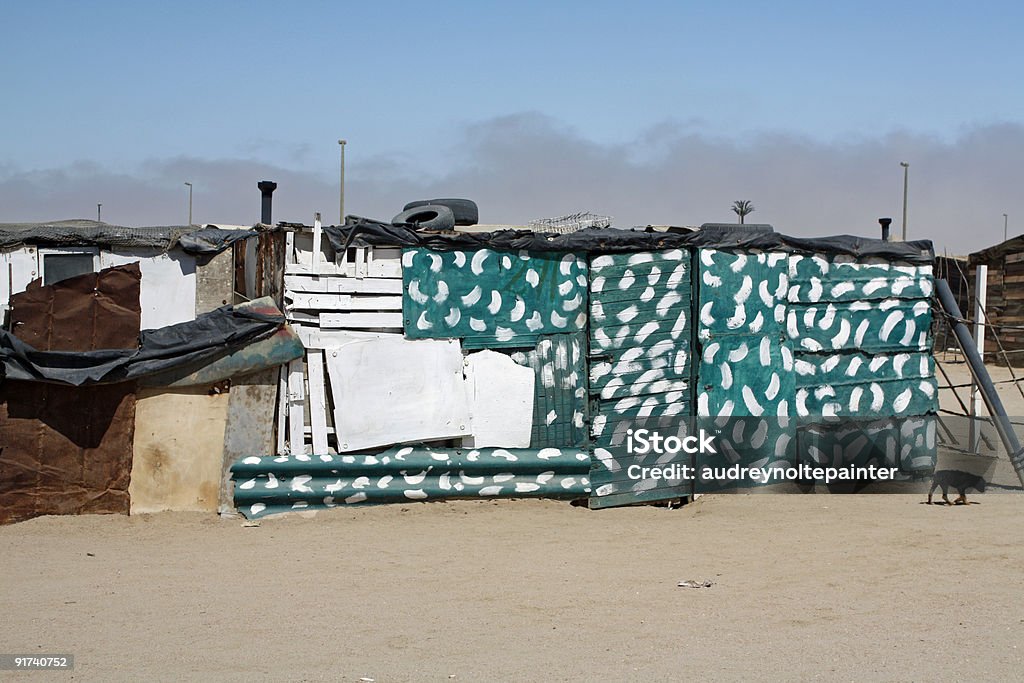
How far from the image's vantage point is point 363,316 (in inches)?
372

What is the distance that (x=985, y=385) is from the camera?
10.6m

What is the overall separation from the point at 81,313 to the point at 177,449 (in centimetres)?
157

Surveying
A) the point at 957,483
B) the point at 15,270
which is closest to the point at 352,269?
the point at 15,270

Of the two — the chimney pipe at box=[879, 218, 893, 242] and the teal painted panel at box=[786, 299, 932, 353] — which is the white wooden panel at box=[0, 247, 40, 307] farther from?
the chimney pipe at box=[879, 218, 893, 242]

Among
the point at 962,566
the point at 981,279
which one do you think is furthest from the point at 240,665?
the point at 981,279

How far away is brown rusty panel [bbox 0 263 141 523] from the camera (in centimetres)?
868

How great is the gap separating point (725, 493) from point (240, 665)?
6.44 meters

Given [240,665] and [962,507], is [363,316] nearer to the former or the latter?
[240,665]

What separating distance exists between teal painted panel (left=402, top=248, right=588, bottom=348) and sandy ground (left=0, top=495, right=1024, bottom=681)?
1.81 m

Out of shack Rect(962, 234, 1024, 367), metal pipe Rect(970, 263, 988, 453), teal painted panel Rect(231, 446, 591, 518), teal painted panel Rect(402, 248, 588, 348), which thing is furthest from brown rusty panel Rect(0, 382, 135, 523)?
shack Rect(962, 234, 1024, 367)

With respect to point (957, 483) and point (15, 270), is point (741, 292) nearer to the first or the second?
point (957, 483)

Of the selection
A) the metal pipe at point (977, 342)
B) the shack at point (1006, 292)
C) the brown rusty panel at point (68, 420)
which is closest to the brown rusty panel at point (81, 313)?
the brown rusty panel at point (68, 420)

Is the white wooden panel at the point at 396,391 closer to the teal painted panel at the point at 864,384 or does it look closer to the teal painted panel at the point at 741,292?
the teal painted panel at the point at 741,292

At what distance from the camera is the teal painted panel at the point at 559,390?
389 inches
